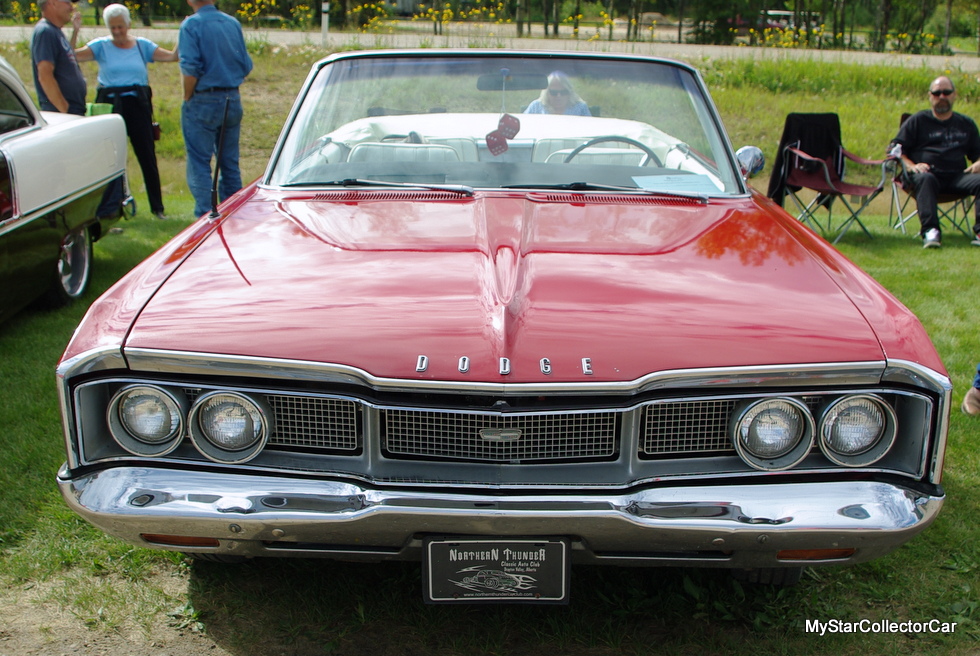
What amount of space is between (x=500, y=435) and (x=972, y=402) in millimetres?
2871

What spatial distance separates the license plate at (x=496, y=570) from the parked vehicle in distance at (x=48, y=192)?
311 centimetres

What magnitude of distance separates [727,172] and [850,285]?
1.01 meters

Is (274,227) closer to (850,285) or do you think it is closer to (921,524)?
(850,285)

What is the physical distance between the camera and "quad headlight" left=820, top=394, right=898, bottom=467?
2.02m

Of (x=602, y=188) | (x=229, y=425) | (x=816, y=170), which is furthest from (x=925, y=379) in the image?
(x=816, y=170)

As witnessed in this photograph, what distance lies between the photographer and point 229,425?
202cm

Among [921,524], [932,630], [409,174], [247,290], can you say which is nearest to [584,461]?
[921,524]

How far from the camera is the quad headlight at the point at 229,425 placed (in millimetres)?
2010

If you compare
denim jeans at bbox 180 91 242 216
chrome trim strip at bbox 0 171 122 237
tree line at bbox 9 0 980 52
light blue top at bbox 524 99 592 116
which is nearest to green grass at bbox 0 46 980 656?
chrome trim strip at bbox 0 171 122 237

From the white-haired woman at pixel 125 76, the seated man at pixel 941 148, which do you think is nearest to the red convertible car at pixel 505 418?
the white-haired woman at pixel 125 76

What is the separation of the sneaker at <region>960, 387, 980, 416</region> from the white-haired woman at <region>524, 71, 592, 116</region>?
2.16 m

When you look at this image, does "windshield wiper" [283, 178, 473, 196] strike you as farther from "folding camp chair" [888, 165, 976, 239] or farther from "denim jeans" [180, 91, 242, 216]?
"folding camp chair" [888, 165, 976, 239]

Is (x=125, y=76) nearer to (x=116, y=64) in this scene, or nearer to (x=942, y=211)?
Result: (x=116, y=64)

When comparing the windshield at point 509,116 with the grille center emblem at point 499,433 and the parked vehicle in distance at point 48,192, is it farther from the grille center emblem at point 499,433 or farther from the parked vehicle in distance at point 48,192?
the parked vehicle in distance at point 48,192
